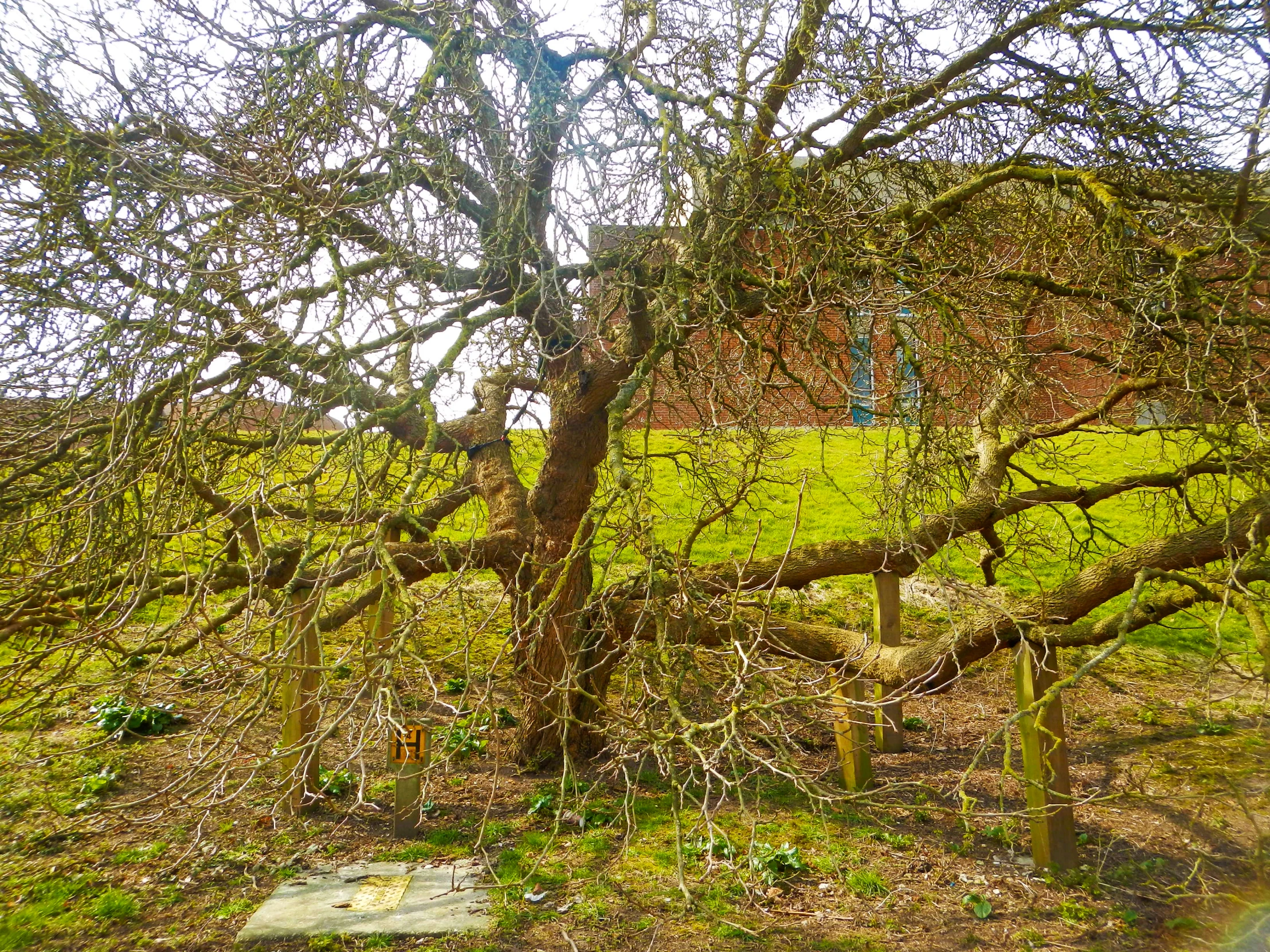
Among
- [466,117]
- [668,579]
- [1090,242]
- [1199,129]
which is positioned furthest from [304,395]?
[1199,129]

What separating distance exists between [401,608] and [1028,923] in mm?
3432

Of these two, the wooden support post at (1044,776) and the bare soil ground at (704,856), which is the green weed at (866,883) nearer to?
the bare soil ground at (704,856)

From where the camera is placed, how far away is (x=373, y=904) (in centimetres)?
450

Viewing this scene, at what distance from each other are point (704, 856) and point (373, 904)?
5.97 ft

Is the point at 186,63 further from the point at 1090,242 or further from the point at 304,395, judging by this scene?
the point at 1090,242

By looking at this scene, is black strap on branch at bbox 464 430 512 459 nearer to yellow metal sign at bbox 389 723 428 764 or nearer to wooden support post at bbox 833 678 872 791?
yellow metal sign at bbox 389 723 428 764

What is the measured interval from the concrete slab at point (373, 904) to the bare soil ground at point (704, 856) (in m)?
0.11

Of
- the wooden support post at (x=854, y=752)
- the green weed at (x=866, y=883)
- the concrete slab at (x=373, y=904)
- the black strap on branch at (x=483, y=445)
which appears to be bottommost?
the green weed at (x=866, y=883)

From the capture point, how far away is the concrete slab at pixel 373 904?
423cm

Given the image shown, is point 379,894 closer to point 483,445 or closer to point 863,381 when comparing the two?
point 483,445

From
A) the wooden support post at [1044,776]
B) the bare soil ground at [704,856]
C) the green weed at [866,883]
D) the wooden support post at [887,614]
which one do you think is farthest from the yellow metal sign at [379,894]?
the wooden support post at [887,614]

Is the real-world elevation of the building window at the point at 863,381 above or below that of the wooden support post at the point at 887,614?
above

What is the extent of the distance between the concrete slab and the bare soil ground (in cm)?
11

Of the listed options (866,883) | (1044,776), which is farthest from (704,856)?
(1044,776)
